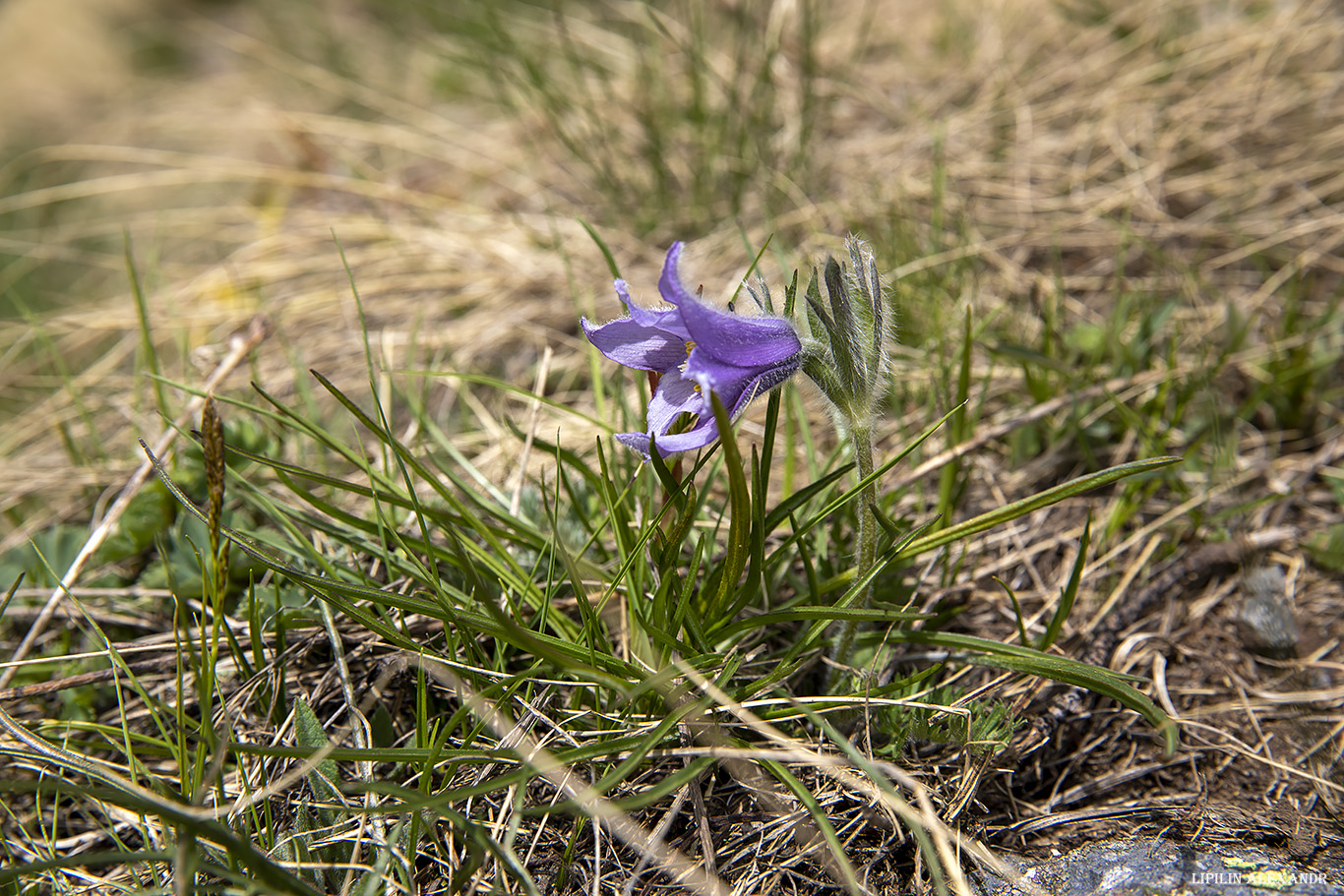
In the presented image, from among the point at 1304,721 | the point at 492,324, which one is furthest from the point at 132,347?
the point at 1304,721

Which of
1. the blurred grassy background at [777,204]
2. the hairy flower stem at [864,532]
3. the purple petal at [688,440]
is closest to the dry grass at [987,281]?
the blurred grassy background at [777,204]

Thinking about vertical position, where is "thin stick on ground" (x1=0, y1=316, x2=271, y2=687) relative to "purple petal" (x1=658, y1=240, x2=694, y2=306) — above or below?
below

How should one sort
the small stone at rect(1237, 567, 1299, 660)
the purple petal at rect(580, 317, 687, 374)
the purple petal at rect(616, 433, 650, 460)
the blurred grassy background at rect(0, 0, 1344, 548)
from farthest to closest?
the blurred grassy background at rect(0, 0, 1344, 548), the small stone at rect(1237, 567, 1299, 660), the purple petal at rect(580, 317, 687, 374), the purple petal at rect(616, 433, 650, 460)

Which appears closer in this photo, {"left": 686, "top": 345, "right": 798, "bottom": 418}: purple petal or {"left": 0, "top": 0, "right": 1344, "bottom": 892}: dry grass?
{"left": 686, "top": 345, "right": 798, "bottom": 418}: purple petal

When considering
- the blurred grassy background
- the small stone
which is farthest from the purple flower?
the small stone

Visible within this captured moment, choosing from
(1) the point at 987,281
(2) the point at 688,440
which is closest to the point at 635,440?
(2) the point at 688,440

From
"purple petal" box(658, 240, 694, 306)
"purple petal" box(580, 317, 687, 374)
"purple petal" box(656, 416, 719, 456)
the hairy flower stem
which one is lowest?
the hairy flower stem

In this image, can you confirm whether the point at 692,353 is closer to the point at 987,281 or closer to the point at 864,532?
the point at 864,532

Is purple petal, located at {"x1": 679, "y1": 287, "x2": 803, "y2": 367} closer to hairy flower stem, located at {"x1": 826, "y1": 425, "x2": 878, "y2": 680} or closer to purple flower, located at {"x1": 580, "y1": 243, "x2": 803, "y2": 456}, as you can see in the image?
purple flower, located at {"x1": 580, "y1": 243, "x2": 803, "y2": 456}

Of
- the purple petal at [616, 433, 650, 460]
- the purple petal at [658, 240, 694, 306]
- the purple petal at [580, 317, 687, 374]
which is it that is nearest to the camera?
the purple petal at [658, 240, 694, 306]
